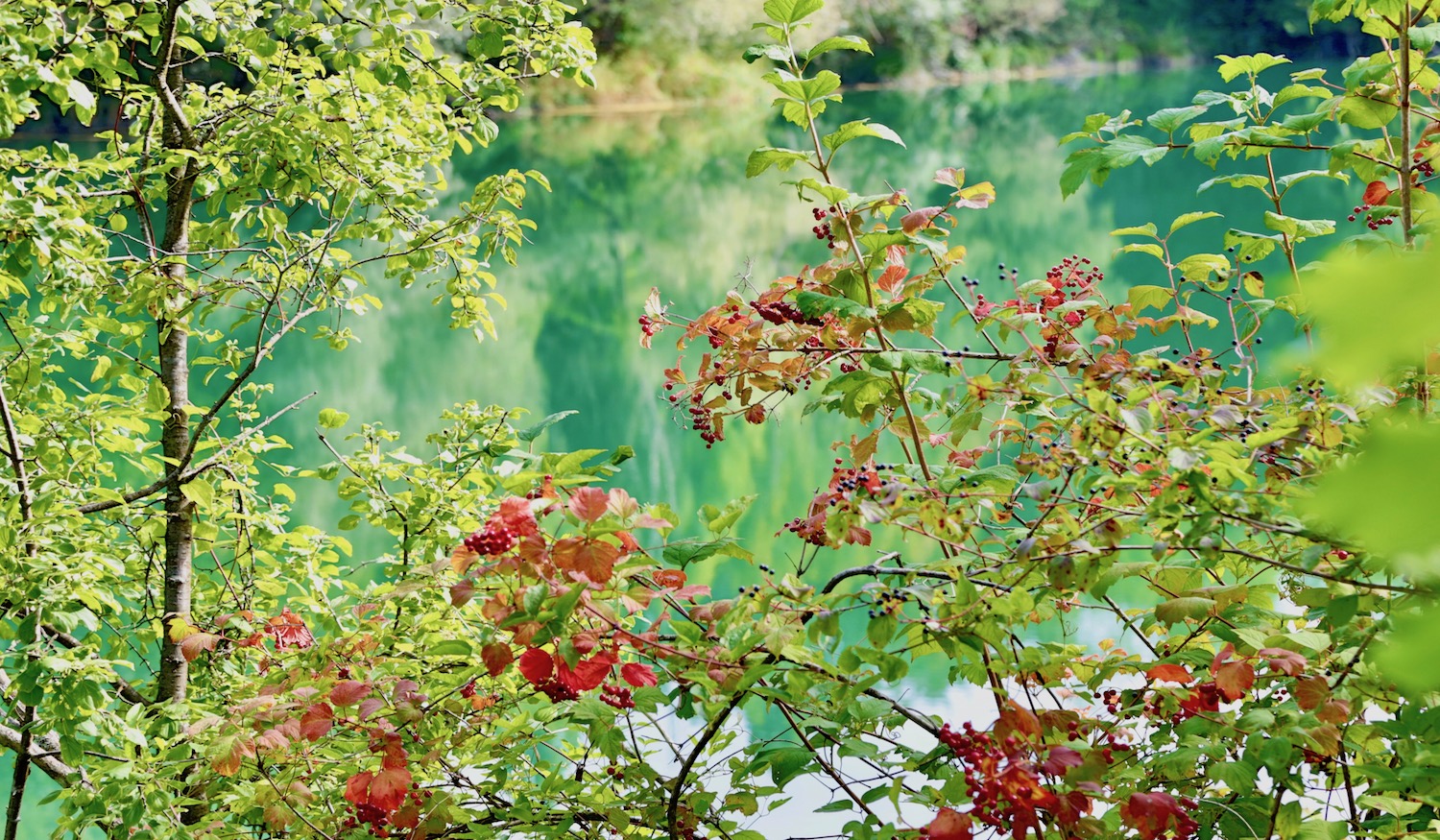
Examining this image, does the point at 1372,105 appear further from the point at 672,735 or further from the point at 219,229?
the point at 672,735

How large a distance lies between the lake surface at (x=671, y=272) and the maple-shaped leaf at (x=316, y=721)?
120cm

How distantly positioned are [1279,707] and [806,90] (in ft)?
2.51

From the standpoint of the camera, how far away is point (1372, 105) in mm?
1523

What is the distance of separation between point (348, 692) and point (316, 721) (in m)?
0.05

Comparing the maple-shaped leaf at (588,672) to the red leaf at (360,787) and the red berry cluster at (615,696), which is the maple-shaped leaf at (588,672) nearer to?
the red berry cluster at (615,696)

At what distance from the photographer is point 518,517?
1.14 metres

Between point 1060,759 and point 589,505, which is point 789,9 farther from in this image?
point 1060,759

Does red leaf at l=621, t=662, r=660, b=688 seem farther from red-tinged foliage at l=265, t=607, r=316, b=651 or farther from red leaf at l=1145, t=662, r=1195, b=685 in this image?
red-tinged foliage at l=265, t=607, r=316, b=651

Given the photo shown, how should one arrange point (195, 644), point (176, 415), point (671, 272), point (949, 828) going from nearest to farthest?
point (949, 828), point (195, 644), point (176, 415), point (671, 272)

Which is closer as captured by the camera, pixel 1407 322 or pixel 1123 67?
pixel 1407 322

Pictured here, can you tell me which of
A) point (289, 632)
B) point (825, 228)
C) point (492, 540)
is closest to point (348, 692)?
point (492, 540)

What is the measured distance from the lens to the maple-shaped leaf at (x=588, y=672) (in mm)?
1211

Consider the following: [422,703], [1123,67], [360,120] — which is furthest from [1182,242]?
[1123,67]

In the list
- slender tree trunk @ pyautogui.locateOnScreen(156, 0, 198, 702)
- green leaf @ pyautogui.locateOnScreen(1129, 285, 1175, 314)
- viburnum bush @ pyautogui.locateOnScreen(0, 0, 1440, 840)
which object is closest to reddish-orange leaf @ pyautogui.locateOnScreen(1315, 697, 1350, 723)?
viburnum bush @ pyautogui.locateOnScreen(0, 0, 1440, 840)
